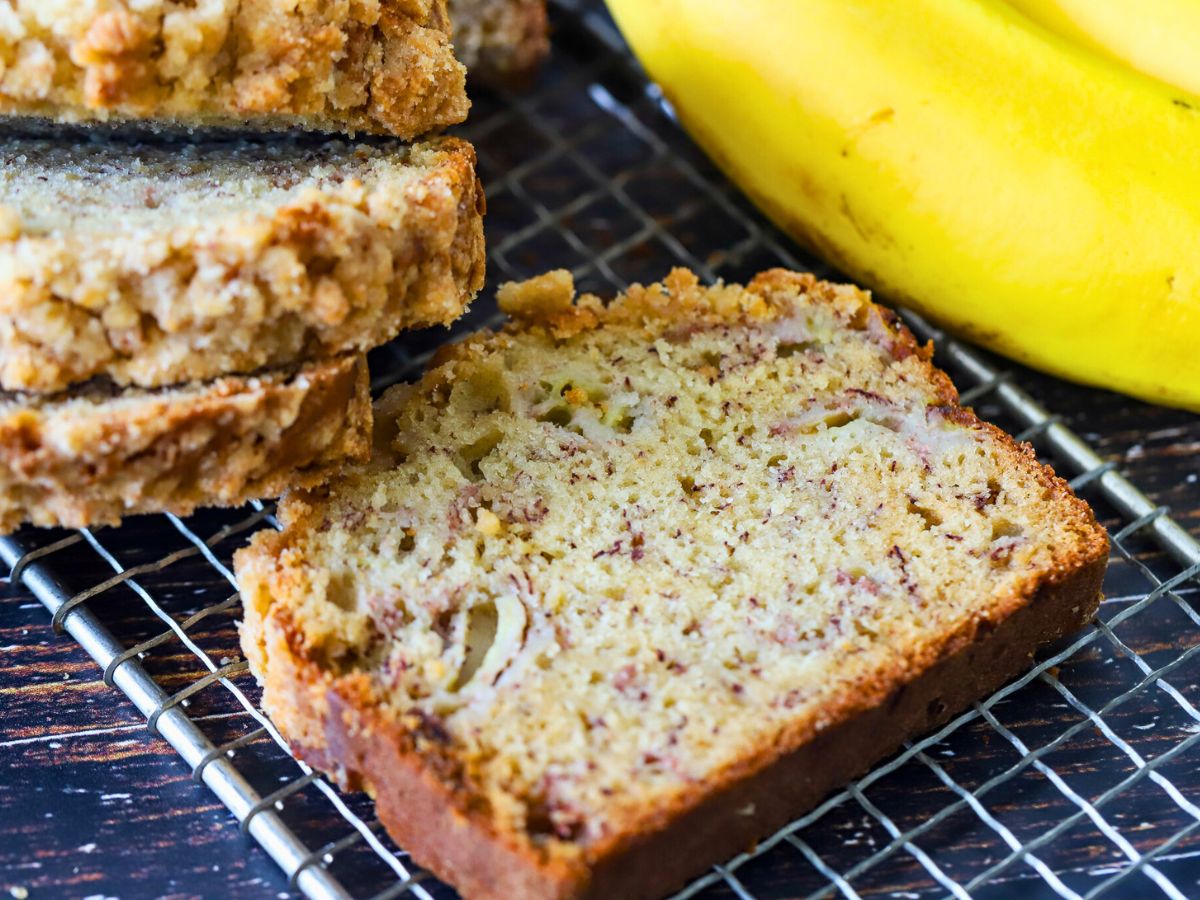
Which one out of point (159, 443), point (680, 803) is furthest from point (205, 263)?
point (680, 803)

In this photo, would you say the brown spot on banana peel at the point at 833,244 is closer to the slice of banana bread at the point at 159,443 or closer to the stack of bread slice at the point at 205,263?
the stack of bread slice at the point at 205,263

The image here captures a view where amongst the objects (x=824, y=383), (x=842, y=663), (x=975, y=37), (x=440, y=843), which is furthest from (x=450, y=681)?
(x=975, y=37)

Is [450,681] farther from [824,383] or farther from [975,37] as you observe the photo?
[975,37]

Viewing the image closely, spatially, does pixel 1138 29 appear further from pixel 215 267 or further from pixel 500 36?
pixel 215 267

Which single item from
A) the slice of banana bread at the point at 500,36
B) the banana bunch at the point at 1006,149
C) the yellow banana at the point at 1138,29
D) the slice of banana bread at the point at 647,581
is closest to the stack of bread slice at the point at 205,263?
the slice of banana bread at the point at 647,581

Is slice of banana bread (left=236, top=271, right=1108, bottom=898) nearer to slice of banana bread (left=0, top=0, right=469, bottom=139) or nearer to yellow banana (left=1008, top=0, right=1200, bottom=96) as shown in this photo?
slice of banana bread (left=0, top=0, right=469, bottom=139)

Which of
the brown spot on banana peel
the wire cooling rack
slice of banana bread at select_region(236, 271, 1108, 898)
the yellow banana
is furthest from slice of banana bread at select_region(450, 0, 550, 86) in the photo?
the yellow banana

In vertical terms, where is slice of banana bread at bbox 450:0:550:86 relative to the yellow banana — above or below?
below
